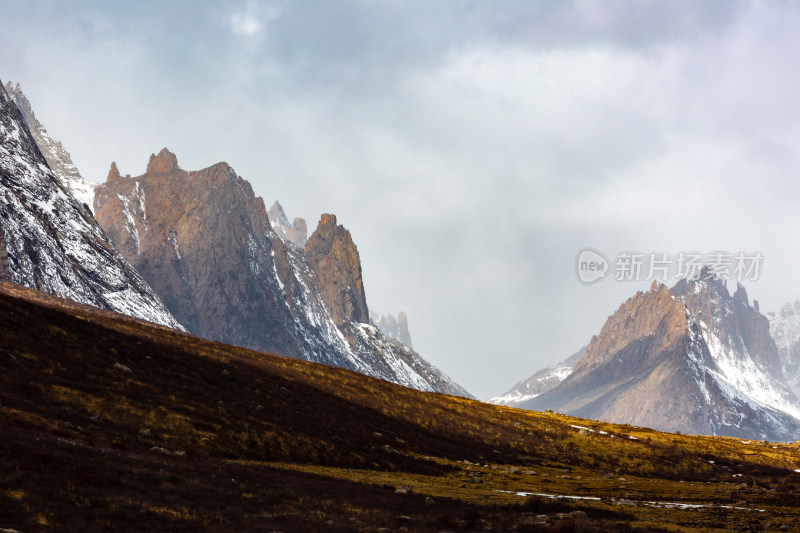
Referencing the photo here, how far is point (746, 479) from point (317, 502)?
8398 cm

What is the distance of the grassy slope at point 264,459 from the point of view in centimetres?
3584

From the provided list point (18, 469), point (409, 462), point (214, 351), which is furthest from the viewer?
point (214, 351)

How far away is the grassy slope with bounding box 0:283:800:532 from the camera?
35844mm

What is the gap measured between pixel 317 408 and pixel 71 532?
65823 millimetres

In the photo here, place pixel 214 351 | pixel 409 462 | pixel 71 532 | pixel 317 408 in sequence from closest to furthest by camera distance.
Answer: pixel 71 532 < pixel 409 462 < pixel 317 408 < pixel 214 351

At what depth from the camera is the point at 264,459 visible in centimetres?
6328

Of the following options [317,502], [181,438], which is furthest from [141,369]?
[317,502]

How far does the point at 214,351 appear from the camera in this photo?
4712 inches

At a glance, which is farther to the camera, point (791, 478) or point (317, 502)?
point (791, 478)

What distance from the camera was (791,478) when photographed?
10275 cm

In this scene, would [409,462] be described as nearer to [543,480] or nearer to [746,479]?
[543,480]

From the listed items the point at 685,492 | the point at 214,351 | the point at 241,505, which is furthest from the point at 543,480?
the point at 214,351

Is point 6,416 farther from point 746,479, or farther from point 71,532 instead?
point 746,479

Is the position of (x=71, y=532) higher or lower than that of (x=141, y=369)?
lower
